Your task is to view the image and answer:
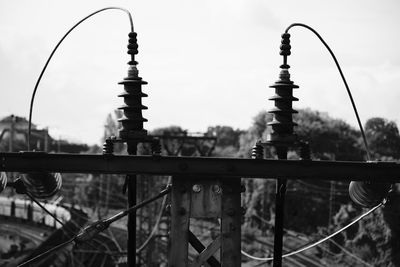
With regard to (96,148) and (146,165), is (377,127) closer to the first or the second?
(96,148)

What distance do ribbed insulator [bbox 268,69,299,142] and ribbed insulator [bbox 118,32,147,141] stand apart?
135cm

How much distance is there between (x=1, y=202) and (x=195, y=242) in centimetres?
5401

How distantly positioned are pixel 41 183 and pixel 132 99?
4.20 feet

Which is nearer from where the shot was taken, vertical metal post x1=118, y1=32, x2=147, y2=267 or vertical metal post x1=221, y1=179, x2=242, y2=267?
vertical metal post x1=221, y1=179, x2=242, y2=267

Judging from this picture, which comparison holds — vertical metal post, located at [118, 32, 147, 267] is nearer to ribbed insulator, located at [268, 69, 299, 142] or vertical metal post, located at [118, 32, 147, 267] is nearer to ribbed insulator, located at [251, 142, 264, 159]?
ribbed insulator, located at [251, 142, 264, 159]

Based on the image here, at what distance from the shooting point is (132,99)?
6680 mm

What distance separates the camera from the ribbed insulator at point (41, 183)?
6.44 meters

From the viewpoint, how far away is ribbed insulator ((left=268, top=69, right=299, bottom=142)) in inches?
246

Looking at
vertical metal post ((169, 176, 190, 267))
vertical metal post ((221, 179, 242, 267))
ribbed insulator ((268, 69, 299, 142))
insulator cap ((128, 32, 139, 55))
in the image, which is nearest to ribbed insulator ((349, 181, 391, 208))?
ribbed insulator ((268, 69, 299, 142))

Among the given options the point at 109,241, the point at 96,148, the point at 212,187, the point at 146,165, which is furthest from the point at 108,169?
the point at 96,148

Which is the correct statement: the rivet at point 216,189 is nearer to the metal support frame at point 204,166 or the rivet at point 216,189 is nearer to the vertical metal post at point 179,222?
the metal support frame at point 204,166

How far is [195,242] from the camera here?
19.2 ft

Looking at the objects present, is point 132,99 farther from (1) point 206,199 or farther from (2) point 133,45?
(1) point 206,199

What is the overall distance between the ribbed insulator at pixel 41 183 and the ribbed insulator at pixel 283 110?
2287 mm
